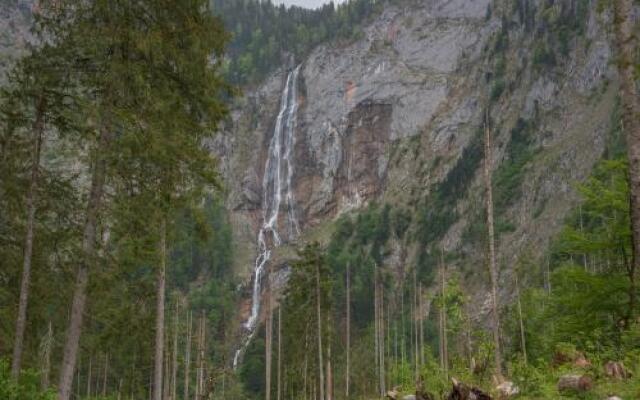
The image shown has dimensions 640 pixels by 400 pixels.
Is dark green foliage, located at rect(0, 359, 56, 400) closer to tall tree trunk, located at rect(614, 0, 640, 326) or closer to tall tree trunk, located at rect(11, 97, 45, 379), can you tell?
tall tree trunk, located at rect(11, 97, 45, 379)

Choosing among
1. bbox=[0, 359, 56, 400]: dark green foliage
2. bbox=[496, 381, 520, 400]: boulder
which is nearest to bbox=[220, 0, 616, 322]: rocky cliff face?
bbox=[496, 381, 520, 400]: boulder

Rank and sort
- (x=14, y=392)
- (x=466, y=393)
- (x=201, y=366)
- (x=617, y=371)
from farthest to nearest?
1. (x=201, y=366)
2. (x=617, y=371)
3. (x=466, y=393)
4. (x=14, y=392)

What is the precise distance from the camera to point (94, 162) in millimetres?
11039

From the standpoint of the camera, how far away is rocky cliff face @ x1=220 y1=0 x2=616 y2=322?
7494cm

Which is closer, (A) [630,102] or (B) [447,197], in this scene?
(A) [630,102]

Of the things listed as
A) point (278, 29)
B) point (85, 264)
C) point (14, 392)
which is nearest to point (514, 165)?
point (85, 264)

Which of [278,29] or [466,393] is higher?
[278,29]

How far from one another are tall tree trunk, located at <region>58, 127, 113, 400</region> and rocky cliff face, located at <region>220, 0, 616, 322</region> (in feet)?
200

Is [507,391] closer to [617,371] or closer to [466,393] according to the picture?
[617,371]

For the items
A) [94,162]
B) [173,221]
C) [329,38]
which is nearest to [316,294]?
[173,221]

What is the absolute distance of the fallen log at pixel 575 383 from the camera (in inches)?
365

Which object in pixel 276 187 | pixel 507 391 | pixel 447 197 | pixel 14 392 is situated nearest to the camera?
pixel 14 392

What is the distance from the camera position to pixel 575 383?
9406 millimetres

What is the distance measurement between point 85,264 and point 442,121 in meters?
93.0
